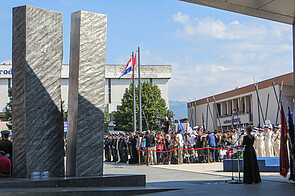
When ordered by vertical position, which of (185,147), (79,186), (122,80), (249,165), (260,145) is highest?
(122,80)

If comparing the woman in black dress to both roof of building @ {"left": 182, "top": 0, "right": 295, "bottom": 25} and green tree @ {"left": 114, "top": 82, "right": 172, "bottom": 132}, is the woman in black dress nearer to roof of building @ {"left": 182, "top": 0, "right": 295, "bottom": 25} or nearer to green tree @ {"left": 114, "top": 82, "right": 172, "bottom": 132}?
roof of building @ {"left": 182, "top": 0, "right": 295, "bottom": 25}

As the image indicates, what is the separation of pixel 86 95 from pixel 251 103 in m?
51.3

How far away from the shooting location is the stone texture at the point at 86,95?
10.7 m

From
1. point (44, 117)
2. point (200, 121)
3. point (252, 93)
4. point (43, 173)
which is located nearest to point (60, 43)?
point (44, 117)

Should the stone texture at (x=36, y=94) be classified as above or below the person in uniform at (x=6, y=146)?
above

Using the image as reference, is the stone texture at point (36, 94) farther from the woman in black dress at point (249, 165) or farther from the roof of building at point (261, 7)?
the woman in black dress at point (249, 165)

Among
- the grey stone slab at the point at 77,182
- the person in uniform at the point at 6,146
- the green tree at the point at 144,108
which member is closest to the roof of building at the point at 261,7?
the grey stone slab at the point at 77,182

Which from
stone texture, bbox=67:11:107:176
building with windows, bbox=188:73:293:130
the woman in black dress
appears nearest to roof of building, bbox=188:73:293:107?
building with windows, bbox=188:73:293:130

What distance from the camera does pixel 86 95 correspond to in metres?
10.9

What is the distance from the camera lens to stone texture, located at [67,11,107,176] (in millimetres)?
10695

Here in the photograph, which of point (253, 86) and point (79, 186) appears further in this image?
point (253, 86)

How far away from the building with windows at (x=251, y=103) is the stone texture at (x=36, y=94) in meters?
35.6

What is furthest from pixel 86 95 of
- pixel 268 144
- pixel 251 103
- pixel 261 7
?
pixel 251 103

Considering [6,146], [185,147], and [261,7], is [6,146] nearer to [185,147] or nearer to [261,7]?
[261,7]
